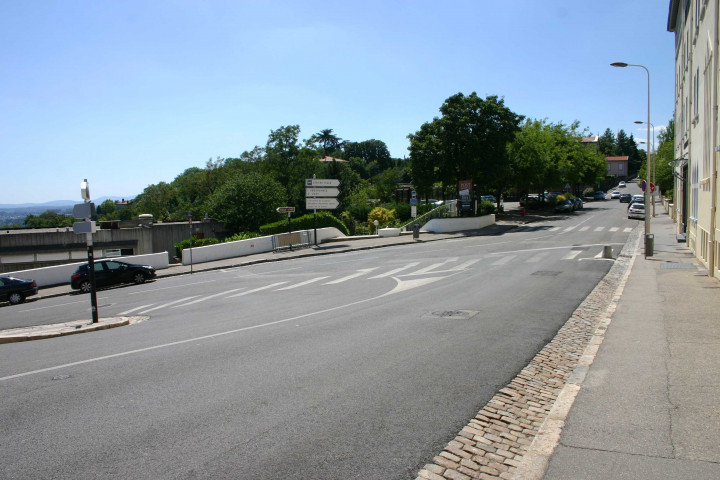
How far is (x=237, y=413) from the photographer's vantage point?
6.24 meters

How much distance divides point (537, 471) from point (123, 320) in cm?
1255

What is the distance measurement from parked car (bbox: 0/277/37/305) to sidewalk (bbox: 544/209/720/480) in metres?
23.7

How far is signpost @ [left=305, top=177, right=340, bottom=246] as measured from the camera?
36.0 metres

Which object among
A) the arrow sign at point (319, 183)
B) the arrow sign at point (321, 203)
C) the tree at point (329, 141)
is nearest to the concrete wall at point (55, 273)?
the arrow sign at point (321, 203)

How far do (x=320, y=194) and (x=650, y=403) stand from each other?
31328 millimetres

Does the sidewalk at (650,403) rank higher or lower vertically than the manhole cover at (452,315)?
higher

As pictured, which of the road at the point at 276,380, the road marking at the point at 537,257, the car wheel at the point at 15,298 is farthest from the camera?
the road marking at the point at 537,257

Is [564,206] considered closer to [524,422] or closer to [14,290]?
[14,290]

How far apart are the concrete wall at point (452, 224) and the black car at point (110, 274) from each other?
23816mm

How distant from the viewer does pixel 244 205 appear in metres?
42.2

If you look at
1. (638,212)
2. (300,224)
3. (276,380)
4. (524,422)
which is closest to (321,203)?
(300,224)

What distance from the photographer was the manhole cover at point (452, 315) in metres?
12.0

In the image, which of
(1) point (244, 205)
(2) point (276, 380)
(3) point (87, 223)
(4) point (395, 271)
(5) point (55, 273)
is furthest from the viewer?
(1) point (244, 205)

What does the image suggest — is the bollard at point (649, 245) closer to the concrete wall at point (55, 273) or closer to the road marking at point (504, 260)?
the road marking at point (504, 260)
